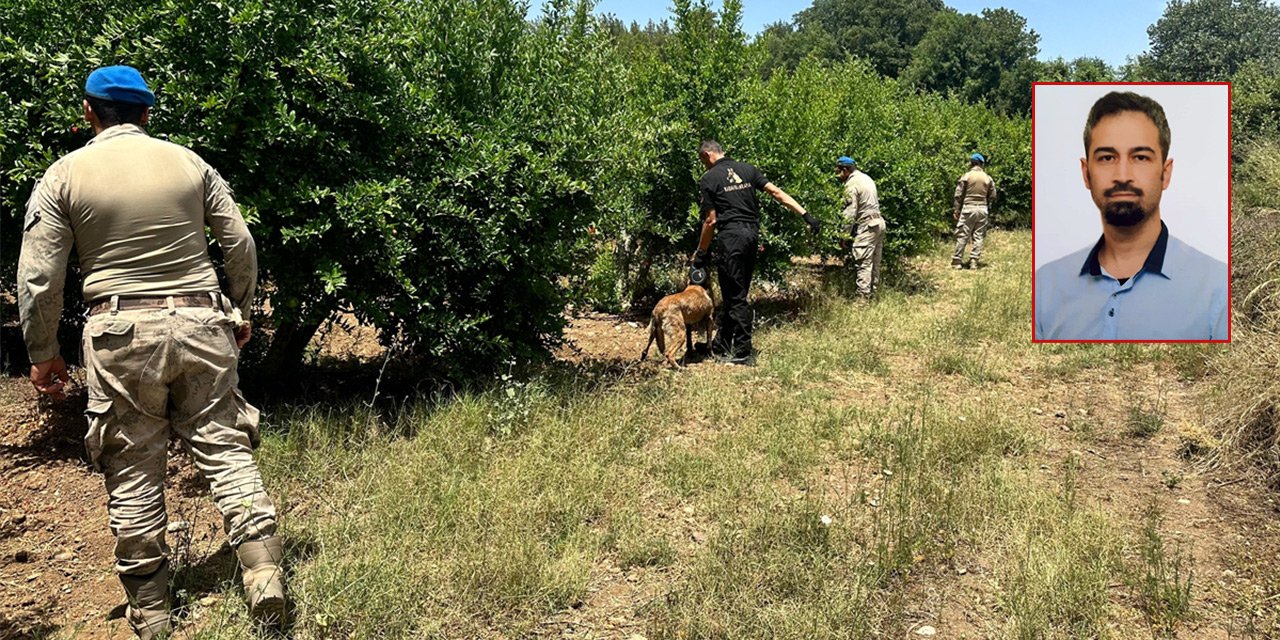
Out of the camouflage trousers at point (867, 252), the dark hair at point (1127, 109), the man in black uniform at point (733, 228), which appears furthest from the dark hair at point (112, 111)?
the camouflage trousers at point (867, 252)

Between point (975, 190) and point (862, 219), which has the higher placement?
point (975, 190)

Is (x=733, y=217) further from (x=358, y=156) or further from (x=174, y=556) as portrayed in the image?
(x=174, y=556)

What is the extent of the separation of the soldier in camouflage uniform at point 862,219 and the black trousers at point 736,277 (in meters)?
3.59

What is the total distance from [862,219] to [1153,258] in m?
6.29

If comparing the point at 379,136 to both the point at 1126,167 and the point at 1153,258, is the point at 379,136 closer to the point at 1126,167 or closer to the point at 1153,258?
the point at 1126,167

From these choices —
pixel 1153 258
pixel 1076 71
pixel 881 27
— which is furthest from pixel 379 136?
pixel 881 27

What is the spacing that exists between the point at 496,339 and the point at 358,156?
4.82 feet

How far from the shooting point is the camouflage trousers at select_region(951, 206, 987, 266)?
570 inches

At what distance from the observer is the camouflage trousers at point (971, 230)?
1448 cm

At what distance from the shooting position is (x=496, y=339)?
561 centimetres

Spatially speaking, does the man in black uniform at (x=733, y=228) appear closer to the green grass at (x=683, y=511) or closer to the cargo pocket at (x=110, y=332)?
the green grass at (x=683, y=511)

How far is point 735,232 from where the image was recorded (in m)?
7.22

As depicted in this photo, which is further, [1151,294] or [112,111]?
[1151,294]

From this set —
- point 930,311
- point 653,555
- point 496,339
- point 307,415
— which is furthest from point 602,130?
point 930,311
